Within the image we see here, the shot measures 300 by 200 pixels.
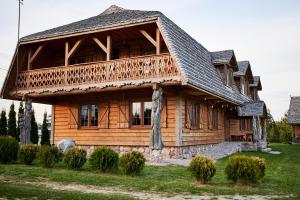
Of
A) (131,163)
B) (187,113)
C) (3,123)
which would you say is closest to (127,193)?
(131,163)

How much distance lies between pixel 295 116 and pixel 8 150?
37.1 m

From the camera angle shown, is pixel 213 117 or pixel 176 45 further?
pixel 213 117

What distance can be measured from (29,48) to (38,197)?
14412mm

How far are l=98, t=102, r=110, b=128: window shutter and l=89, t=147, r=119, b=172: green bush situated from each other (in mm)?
7219

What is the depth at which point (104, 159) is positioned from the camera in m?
12.4

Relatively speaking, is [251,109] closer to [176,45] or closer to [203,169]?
[176,45]

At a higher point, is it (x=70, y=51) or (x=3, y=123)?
(x=70, y=51)

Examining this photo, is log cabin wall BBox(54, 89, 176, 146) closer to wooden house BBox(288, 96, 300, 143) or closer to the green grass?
the green grass

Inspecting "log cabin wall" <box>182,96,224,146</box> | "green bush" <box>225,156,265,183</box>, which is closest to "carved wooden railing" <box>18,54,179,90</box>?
"log cabin wall" <box>182,96,224,146</box>

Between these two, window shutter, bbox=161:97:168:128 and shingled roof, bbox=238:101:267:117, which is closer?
window shutter, bbox=161:97:168:128

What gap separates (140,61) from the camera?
16656mm

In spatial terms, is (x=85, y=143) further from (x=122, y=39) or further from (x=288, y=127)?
(x=288, y=127)

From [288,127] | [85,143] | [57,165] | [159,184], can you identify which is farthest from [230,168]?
[288,127]

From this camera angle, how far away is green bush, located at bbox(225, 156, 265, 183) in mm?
10070
